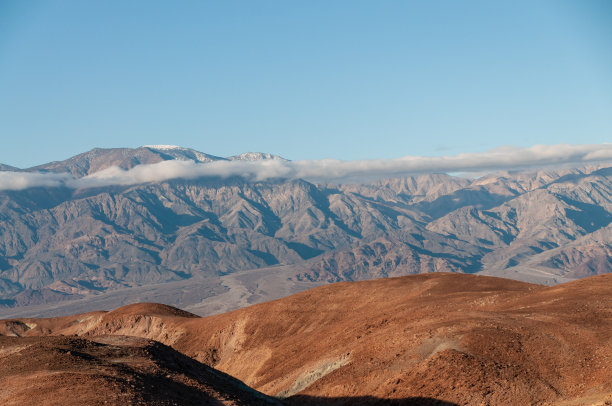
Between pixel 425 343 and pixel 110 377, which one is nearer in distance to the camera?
pixel 110 377

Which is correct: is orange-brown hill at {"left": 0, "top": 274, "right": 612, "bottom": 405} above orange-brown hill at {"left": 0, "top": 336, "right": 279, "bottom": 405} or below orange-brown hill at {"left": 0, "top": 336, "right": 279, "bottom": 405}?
below

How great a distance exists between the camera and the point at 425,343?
57219 mm

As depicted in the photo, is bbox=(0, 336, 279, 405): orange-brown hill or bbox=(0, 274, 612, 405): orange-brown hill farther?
bbox=(0, 274, 612, 405): orange-brown hill

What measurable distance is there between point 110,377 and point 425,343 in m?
28.8

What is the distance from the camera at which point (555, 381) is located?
1895 inches

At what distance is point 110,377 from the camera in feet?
148

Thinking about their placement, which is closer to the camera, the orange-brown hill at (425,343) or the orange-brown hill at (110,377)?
the orange-brown hill at (110,377)

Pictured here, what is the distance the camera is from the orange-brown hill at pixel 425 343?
160 feet

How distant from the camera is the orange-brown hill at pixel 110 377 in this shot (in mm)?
41469

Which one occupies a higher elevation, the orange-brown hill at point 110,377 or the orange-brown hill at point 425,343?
the orange-brown hill at point 110,377

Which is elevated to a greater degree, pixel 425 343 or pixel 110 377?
pixel 110 377

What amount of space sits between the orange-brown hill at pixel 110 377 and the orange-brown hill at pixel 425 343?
38.2 feet

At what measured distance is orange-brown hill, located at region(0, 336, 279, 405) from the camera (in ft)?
136

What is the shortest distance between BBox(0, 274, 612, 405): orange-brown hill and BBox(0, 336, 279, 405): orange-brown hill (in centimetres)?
1166
